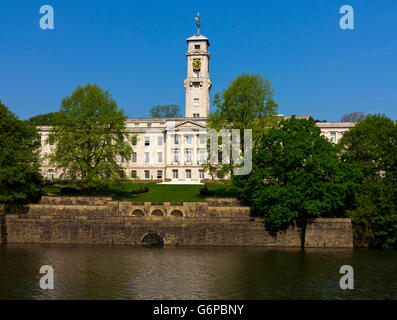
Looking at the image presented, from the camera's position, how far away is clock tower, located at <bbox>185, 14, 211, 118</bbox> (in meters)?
99.6

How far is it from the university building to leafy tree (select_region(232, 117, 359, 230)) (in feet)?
135

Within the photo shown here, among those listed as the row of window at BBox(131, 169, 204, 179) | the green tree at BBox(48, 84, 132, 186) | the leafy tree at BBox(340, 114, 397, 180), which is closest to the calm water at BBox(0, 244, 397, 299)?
the leafy tree at BBox(340, 114, 397, 180)

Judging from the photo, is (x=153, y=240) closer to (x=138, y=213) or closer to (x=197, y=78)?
(x=138, y=213)

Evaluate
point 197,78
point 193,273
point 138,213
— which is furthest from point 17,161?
point 197,78

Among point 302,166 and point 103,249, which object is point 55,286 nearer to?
point 103,249

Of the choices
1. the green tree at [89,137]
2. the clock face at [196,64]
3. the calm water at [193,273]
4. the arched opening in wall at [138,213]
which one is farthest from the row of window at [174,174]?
the calm water at [193,273]

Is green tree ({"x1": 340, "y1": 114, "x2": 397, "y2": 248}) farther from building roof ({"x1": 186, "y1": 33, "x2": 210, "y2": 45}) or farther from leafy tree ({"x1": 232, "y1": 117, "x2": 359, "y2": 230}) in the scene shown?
building roof ({"x1": 186, "y1": 33, "x2": 210, "y2": 45})

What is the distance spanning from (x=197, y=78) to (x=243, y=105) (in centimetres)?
4047

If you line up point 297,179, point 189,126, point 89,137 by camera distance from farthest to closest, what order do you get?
point 189,126 → point 89,137 → point 297,179

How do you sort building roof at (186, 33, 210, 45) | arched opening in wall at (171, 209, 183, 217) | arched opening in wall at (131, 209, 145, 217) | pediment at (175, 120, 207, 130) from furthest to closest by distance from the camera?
building roof at (186, 33, 210, 45) < pediment at (175, 120, 207, 130) < arched opening in wall at (131, 209, 145, 217) < arched opening in wall at (171, 209, 183, 217)

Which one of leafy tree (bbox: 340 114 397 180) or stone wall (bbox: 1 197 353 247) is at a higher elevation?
leafy tree (bbox: 340 114 397 180)

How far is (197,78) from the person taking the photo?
99688 millimetres
